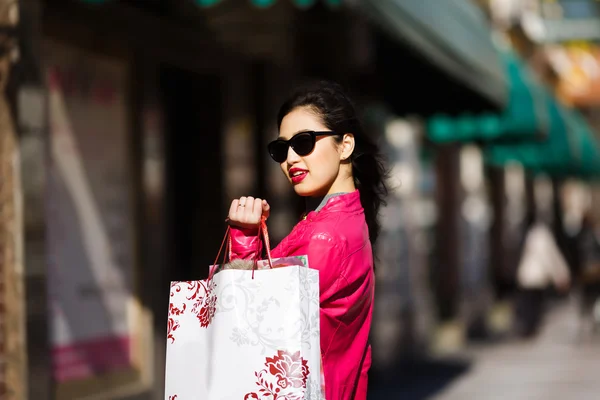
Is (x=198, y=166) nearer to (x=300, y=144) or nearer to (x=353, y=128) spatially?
(x=353, y=128)

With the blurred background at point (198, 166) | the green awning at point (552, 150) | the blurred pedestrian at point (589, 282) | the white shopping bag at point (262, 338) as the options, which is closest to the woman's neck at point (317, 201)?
the white shopping bag at point (262, 338)

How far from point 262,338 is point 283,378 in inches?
4.5

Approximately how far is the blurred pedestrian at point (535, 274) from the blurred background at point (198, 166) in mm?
35

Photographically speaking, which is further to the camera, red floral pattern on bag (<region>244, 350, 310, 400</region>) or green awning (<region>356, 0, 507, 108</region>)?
green awning (<region>356, 0, 507, 108</region>)

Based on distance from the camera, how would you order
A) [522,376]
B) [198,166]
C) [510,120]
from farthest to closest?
[510,120]
[522,376]
[198,166]

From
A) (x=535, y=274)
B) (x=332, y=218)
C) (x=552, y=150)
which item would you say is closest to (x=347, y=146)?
(x=332, y=218)

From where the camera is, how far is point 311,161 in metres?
3.16

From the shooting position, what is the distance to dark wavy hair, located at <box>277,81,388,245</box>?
3.23 metres

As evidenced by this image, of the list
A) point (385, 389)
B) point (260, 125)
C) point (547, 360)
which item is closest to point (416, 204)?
point (547, 360)

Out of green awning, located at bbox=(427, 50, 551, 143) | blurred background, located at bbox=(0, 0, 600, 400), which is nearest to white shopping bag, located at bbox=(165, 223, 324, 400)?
blurred background, located at bbox=(0, 0, 600, 400)

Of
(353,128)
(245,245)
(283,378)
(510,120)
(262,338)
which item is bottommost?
(283,378)

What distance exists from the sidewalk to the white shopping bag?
24.5ft

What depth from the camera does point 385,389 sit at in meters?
11.0

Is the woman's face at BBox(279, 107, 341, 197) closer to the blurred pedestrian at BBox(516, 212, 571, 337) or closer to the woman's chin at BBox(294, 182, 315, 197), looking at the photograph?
the woman's chin at BBox(294, 182, 315, 197)
